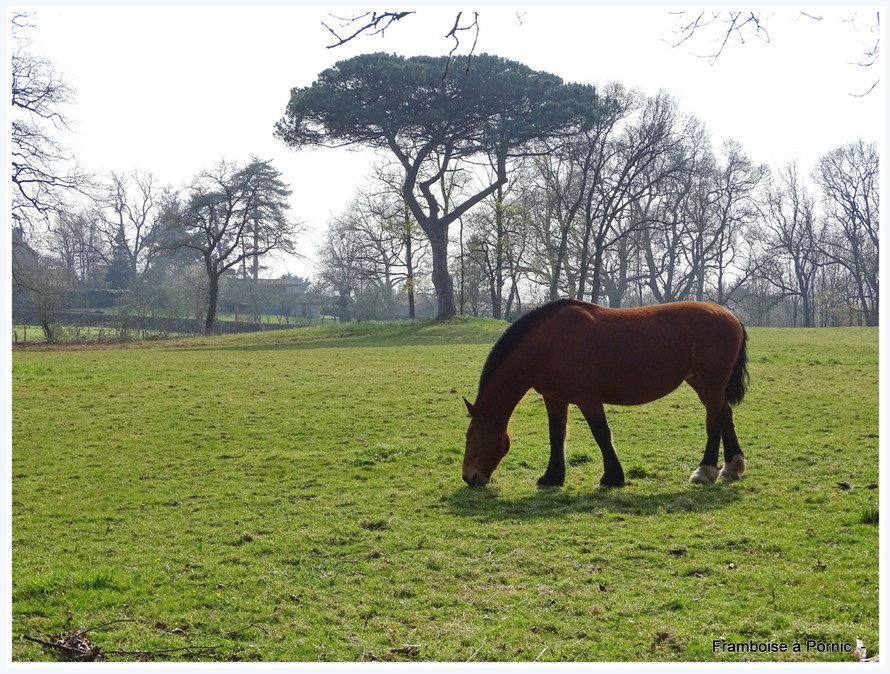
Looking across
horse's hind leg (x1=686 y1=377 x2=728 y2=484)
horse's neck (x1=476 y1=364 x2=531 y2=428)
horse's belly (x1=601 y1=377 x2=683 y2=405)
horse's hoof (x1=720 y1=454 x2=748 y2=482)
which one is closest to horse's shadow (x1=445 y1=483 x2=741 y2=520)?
horse's hind leg (x1=686 y1=377 x2=728 y2=484)

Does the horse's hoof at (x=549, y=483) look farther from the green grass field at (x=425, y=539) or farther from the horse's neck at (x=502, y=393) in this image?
the horse's neck at (x=502, y=393)

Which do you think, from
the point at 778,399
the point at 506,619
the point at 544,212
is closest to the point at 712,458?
the point at 506,619

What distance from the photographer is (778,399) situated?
1290cm

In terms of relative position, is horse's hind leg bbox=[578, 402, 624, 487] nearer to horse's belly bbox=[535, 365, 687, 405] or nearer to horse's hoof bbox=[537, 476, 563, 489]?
horse's belly bbox=[535, 365, 687, 405]

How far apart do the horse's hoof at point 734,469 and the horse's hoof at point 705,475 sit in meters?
0.24

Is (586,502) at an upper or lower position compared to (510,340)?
lower

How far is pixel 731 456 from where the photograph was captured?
7613 millimetres

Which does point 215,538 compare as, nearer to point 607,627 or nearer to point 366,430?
point 607,627

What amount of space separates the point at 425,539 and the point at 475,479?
1.75 m

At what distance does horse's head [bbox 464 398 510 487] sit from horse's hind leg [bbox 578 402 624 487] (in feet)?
2.76

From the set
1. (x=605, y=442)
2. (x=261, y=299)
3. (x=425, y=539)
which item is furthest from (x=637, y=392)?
(x=261, y=299)

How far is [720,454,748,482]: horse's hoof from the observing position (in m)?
7.51

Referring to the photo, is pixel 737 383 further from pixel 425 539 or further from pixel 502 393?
pixel 425 539

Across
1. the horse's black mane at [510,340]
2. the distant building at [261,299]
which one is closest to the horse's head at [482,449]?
the horse's black mane at [510,340]
